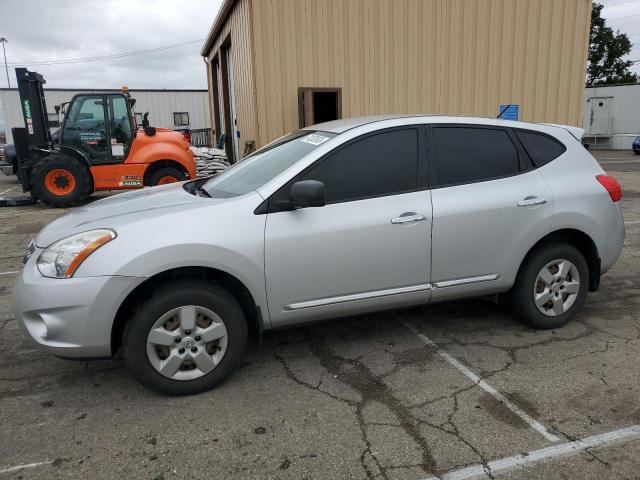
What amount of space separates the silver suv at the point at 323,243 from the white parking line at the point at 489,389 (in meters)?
0.44

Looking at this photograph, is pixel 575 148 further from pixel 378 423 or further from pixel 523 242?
pixel 378 423

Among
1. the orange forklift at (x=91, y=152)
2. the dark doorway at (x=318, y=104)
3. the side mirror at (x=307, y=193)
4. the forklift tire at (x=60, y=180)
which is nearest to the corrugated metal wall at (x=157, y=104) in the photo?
the orange forklift at (x=91, y=152)

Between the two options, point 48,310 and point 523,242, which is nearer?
point 48,310

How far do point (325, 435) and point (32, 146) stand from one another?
11100 millimetres

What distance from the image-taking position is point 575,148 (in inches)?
163

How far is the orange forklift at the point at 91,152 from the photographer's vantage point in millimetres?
10773

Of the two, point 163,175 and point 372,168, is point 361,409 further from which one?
point 163,175

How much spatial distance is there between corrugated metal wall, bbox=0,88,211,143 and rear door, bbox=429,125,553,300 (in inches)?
1112

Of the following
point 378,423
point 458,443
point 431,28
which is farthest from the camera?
point 431,28

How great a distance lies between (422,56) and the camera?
1167 cm

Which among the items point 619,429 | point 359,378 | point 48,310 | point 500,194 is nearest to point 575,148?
point 500,194

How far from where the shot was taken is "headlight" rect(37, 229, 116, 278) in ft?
9.63

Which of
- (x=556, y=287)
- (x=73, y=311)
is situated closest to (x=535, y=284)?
(x=556, y=287)

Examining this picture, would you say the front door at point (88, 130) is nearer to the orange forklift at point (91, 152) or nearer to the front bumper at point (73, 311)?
the orange forklift at point (91, 152)
